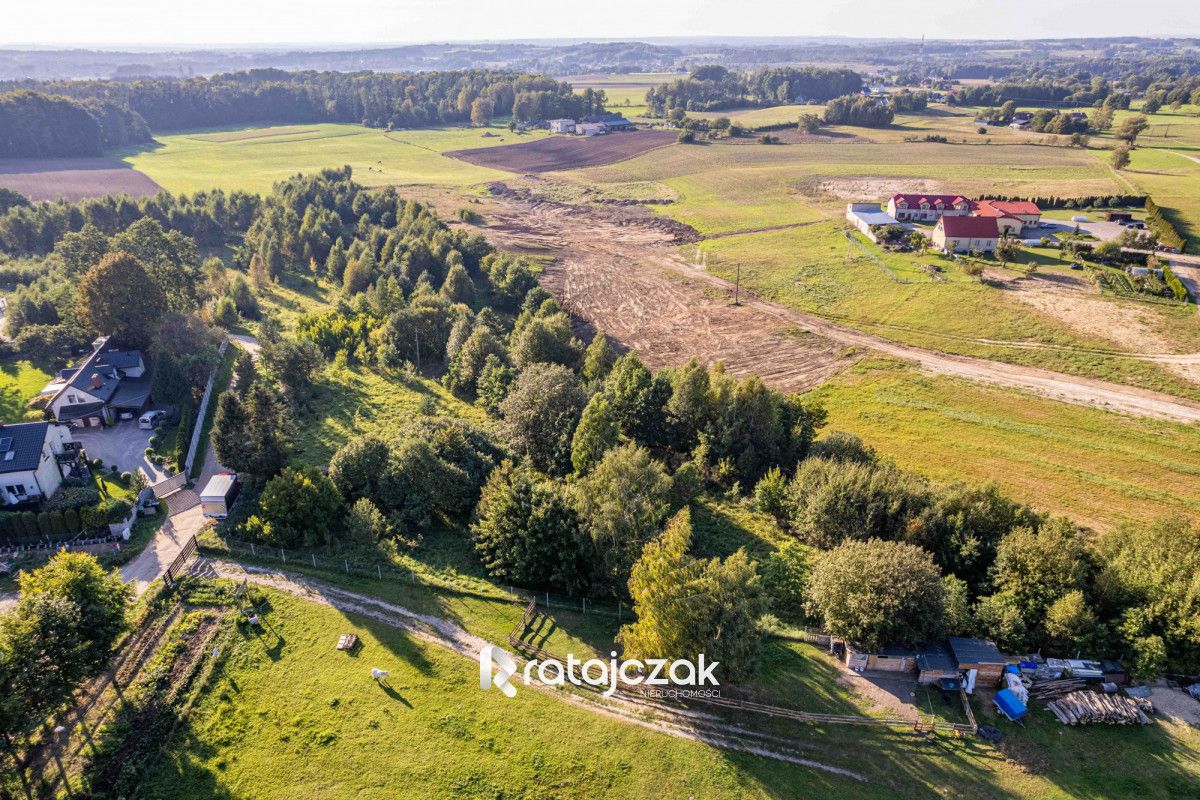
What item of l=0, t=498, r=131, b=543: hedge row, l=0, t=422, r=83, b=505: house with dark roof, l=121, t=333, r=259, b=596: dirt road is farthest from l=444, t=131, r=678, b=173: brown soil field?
l=0, t=498, r=131, b=543: hedge row

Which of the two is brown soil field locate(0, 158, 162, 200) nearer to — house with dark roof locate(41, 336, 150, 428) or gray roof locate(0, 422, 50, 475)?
house with dark roof locate(41, 336, 150, 428)

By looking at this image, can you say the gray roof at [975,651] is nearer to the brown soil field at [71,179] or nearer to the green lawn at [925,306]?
the green lawn at [925,306]

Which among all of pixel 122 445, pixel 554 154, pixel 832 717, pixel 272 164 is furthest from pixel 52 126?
pixel 832 717

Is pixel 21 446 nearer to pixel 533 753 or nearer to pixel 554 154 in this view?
pixel 533 753

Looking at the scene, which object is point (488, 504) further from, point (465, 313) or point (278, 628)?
point (465, 313)

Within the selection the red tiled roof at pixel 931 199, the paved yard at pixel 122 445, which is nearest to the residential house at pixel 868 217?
the red tiled roof at pixel 931 199

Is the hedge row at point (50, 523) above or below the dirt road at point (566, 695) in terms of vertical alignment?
above

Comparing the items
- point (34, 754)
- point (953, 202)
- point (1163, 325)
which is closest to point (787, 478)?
point (34, 754)
